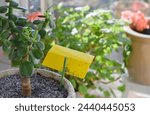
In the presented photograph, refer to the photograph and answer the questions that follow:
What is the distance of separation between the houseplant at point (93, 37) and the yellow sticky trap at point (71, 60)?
0.23 meters

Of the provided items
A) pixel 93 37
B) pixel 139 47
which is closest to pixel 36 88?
pixel 93 37

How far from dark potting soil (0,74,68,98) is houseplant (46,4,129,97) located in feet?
0.68

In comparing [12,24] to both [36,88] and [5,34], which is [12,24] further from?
[36,88]

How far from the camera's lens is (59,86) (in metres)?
0.75

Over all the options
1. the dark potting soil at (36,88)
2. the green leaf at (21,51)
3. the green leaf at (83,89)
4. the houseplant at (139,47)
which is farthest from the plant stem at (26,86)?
the houseplant at (139,47)

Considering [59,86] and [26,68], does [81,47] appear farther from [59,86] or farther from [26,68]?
[26,68]

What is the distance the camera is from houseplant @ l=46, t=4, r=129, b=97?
0.99 m

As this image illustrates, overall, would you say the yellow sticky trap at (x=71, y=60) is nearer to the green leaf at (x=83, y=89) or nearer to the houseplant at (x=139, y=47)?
the green leaf at (x=83, y=89)

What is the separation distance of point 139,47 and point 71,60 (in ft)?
1.31

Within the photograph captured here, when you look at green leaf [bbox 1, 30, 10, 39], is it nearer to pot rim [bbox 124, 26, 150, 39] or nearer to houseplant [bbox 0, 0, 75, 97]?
houseplant [bbox 0, 0, 75, 97]

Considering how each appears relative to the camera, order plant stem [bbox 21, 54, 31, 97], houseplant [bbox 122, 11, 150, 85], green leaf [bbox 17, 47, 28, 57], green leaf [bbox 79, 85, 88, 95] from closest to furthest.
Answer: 1. green leaf [bbox 17, 47, 28, 57]
2. plant stem [bbox 21, 54, 31, 97]
3. green leaf [bbox 79, 85, 88, 95]
4. houseplant [bbox 122, 11, 150, 85]

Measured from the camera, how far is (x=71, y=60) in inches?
28.8

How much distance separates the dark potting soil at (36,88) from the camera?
0.72 meters

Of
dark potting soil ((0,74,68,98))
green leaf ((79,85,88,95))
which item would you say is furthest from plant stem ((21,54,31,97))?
green leaf ((79,85,88,95))
